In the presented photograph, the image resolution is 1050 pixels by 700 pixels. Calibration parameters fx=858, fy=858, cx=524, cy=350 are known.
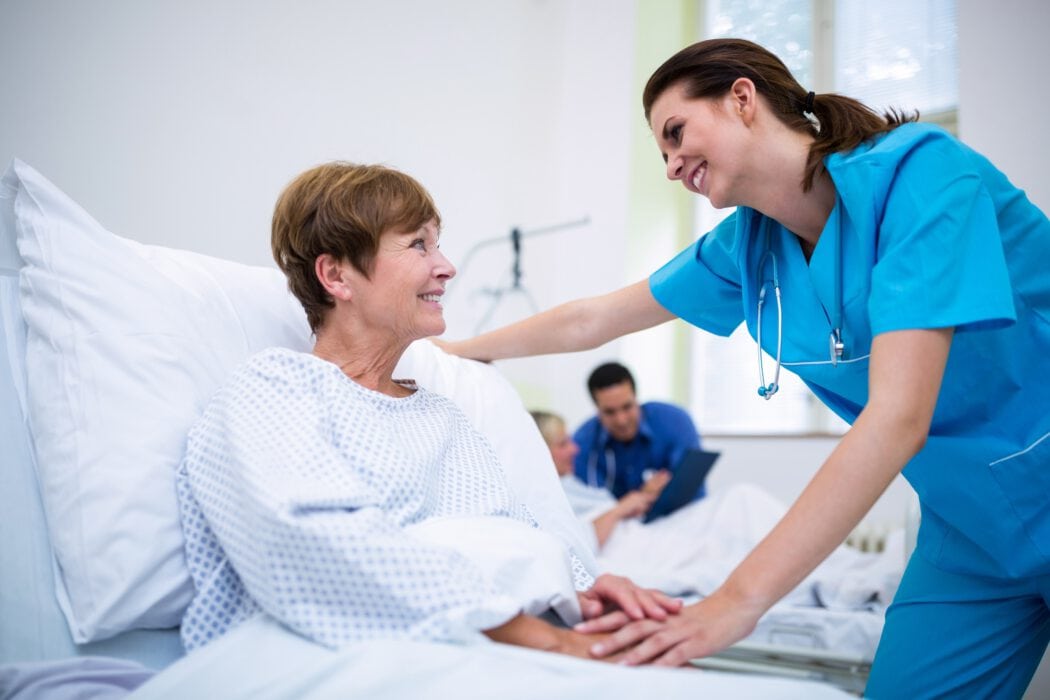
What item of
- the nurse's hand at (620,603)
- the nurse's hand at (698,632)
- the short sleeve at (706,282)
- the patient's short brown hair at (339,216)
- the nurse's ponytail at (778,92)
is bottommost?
the nurse's hand at (620,603)

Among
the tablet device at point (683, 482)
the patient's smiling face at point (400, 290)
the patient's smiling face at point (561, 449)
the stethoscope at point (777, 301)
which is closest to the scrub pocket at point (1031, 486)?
the stethoscope at point (777, 301)

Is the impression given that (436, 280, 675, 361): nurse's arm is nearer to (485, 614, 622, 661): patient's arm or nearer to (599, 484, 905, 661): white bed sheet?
(485, 614, 622, 661): patient's arm

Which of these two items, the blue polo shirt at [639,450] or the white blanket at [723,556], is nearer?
the white blanket at [723,556]

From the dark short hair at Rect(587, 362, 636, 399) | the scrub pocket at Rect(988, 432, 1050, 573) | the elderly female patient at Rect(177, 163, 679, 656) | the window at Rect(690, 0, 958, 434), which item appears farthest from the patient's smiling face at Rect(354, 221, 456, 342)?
the window at Rect(690, 0, 958, 434)

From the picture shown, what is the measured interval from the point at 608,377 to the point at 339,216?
7.91 ft

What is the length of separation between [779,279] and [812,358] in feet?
0.45

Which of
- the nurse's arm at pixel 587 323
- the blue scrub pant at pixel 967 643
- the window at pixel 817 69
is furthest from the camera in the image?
the window at pixel 817 69

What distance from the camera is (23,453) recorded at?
3.72 ft

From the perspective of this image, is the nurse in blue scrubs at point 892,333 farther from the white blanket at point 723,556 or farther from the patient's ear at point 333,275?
the white blanket at point 723,556

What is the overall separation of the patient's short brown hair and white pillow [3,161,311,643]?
0.15 metres

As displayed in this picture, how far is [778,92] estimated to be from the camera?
1.24 metres

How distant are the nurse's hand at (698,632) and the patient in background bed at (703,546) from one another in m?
1.48

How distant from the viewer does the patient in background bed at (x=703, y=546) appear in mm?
2344

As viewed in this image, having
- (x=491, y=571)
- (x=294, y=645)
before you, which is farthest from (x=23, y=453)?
(x=491, y=571)
